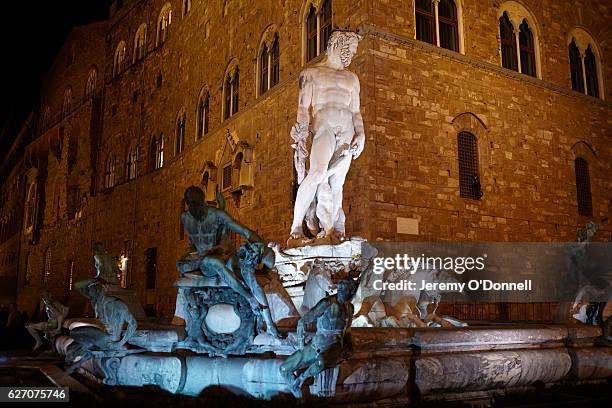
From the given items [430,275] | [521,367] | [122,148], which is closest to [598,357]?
[521,367]

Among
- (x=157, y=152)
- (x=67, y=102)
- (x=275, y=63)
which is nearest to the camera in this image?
(x=275, y=63)

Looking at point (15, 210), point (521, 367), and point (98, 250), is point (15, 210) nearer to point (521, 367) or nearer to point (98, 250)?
point (98, 250)

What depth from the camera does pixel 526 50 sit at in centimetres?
1499

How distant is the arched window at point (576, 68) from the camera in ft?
52.8

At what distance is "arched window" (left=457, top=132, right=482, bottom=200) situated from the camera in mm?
13039

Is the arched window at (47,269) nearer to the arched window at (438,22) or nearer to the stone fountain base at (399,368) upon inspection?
the arched window at (438,22)

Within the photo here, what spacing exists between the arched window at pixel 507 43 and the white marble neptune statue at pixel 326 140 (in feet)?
29.1

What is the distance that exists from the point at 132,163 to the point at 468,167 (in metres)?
17.1

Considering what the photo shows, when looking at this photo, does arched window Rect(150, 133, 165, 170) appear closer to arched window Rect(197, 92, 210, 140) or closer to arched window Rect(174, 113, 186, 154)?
arched window Rect(174, 113, 186, 154)

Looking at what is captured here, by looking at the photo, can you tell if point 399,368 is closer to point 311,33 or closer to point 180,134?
point 311,33

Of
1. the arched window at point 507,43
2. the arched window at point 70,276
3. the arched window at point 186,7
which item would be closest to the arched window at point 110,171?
the arched window at point 70,276

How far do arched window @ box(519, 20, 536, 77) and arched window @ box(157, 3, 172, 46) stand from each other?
14503mm

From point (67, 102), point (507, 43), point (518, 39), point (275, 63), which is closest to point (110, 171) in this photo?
point (67, 102)

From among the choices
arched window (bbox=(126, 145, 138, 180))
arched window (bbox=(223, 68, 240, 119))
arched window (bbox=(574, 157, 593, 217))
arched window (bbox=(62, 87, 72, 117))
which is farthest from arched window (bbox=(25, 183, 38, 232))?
arched window (bbox=(574, 157, 593, 217))
